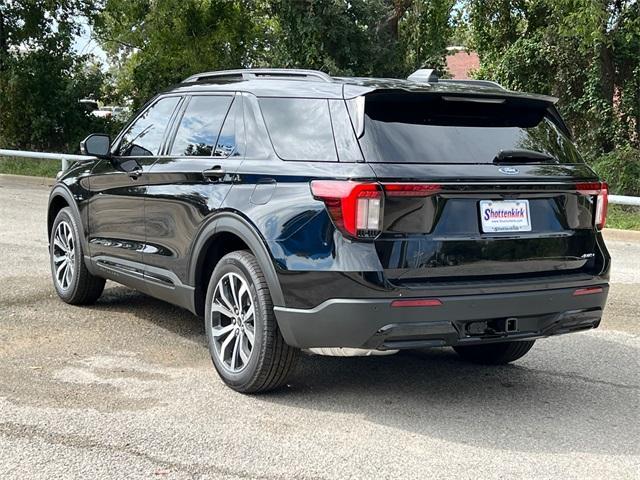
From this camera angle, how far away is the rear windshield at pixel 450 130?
14.8 ft

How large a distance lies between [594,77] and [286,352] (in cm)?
1414

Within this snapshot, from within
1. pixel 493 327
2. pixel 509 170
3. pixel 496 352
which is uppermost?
pixel 509 170

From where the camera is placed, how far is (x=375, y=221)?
4.27m

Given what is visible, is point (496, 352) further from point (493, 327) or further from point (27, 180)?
point (27, 180)

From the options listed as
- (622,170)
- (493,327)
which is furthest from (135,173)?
(622,170)

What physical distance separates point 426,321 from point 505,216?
73cm

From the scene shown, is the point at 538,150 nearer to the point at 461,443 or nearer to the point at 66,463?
the point at 461,443

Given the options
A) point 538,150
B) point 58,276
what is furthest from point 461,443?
point 58,276

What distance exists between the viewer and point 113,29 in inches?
952

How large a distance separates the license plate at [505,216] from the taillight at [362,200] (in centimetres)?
33

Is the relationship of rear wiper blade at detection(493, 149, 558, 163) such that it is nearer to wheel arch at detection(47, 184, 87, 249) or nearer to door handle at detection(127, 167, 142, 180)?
door handle at detection(127, 167, 142, 180)

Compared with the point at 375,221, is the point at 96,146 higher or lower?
higher

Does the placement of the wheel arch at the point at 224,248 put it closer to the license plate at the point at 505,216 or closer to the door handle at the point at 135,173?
the door handle at the point at 135,173

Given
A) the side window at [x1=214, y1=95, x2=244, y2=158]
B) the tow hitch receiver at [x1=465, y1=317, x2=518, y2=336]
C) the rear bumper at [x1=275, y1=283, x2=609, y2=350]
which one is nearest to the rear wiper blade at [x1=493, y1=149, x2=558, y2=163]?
the rear bumper at [x1=275, y1=283, x2=609, y2=350]
